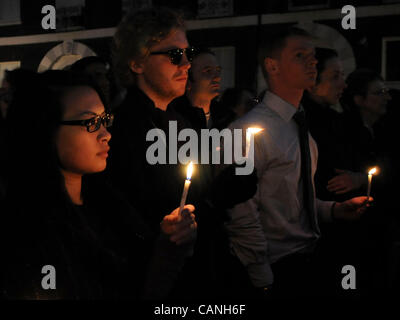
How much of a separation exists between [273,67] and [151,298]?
1.55 m

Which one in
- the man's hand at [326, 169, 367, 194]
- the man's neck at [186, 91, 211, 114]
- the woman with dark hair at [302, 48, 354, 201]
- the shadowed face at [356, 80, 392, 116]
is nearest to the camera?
the man's hand at [326, 169, 367, 194]

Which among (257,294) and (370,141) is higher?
(370,141)

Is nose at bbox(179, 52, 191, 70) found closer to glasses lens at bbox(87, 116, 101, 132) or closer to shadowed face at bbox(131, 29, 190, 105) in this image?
shadowed face at bbox(131, 29, 190, 105)

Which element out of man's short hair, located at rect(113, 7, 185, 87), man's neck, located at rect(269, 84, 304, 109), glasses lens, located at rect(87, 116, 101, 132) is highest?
man's short hair, located at rect(113, 7, 185, 87)

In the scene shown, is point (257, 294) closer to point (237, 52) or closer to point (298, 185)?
point (298, 185)

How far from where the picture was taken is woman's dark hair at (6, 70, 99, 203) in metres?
1.64

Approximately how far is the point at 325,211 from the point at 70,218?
172cm

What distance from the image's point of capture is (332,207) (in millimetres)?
2926

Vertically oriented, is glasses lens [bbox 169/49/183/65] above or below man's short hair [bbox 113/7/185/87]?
below

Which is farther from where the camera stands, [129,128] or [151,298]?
[129,128]

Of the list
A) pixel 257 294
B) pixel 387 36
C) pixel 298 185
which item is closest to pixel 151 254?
pixel 257 294

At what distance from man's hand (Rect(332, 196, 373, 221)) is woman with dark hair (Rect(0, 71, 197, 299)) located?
4.20ft

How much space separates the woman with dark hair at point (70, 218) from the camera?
156cm

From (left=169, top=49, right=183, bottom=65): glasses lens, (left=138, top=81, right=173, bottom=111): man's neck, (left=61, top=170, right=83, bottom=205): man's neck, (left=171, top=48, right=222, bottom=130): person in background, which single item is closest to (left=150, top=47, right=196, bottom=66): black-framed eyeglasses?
(left=169, top=49, right=183, bottom=65): glasses lens
